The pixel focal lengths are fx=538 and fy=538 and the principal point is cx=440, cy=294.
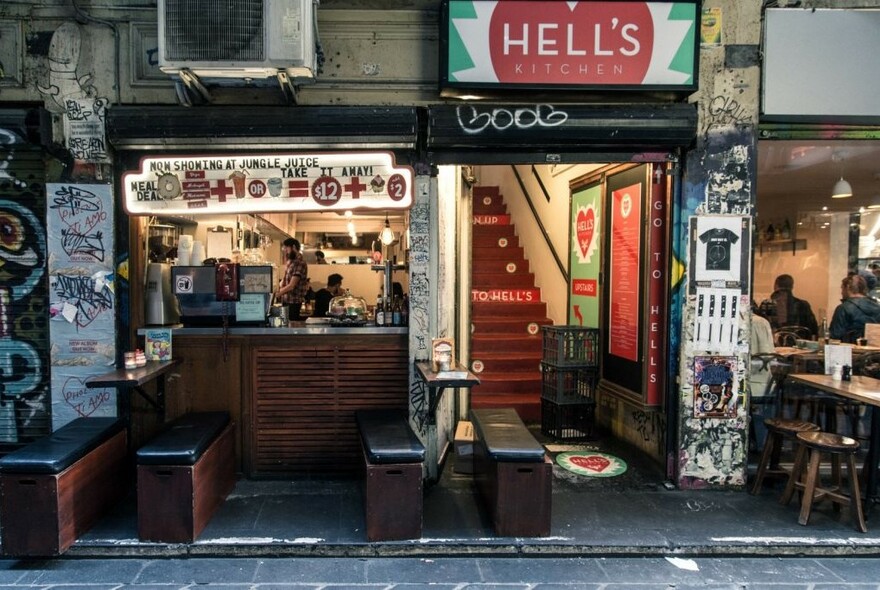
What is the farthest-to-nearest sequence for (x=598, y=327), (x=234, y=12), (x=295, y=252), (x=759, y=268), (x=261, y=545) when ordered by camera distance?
(x=295, y=252), (x=598, y=327), (x=759, y=268), (x=234, y=12), (x=261, y=545)

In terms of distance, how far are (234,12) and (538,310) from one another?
19.6 feet

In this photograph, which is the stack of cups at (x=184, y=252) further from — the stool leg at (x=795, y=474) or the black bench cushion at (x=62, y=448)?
the stool leg at (x=795, y=474)

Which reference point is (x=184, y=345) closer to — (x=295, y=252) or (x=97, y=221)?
(x=97, y=221)

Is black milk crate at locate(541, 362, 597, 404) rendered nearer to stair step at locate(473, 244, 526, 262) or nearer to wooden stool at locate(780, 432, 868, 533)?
wooden stool at locate(780, 432, 868, 533)

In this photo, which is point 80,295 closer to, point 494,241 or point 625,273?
point 625,273

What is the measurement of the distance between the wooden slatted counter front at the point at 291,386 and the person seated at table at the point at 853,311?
4688mm

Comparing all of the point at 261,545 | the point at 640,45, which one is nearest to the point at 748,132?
the point at 640,45

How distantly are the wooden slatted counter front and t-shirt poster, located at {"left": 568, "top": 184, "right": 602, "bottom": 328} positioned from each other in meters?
3.11

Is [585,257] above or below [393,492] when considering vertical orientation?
above

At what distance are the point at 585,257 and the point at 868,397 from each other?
12.2 ft

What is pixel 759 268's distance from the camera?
5477 millimetres

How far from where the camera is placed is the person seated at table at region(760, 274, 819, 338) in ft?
19.0

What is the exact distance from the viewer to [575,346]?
6.93m

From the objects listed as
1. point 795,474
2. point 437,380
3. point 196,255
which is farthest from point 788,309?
point 196,255
